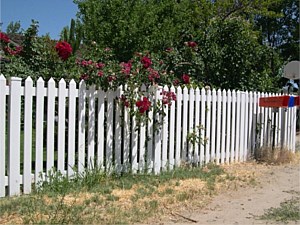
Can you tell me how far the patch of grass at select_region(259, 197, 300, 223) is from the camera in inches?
183

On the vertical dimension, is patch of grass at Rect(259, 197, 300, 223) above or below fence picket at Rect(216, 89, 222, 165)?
below

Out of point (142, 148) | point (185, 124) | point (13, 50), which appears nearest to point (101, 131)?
point (142, 148)

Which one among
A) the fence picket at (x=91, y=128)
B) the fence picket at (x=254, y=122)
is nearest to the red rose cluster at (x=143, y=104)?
the fence picket at (x=91, y=128)

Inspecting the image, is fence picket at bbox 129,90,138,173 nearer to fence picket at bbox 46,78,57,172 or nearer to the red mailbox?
fence picket at bbox 46,78,57,172

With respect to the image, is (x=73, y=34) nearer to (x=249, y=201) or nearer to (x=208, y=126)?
(x=208, y=126)

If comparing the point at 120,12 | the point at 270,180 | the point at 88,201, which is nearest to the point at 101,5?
the point at 120,12

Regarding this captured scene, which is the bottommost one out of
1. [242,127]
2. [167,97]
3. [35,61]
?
[242,127]

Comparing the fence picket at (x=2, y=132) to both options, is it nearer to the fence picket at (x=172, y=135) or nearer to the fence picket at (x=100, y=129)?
the fence picket at (x=100, y=129)

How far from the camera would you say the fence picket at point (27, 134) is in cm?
494

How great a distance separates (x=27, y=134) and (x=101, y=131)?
116 centimetres

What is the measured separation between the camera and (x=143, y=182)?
5758 mm

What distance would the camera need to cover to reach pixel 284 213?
481cm

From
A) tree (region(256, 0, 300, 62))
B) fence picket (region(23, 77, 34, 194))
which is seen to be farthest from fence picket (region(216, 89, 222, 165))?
tree (region(256, 0, 300, 62))

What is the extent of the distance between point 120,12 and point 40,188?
8609 millimetres
